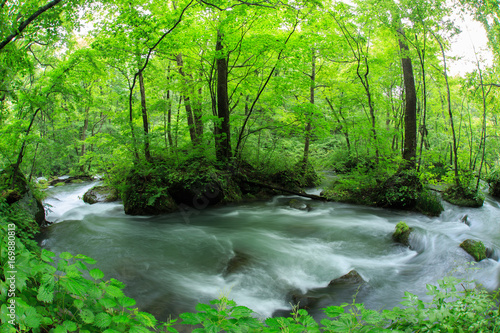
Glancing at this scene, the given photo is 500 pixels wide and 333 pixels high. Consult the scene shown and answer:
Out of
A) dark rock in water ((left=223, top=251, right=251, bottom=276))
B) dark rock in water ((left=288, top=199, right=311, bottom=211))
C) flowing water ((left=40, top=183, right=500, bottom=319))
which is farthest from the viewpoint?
dark rock in water ((left=288, top=199, right=311, bottom=211))

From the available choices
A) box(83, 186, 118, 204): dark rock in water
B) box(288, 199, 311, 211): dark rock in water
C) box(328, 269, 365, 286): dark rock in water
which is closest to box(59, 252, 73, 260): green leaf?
box(328, 269, 365, 286): dark rock in water

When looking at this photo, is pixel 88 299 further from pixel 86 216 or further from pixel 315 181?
pixel 315 181

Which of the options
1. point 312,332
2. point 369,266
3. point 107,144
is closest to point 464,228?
point 369,266

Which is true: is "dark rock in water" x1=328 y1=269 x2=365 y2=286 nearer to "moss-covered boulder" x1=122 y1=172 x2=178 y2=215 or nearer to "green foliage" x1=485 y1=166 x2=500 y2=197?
"moss-covered boulder" x1=122 y1=172 x2=178 y2=215

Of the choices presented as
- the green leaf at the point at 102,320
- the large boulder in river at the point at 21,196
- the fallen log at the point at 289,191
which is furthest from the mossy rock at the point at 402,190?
the large boulder in river at the point at 21,196

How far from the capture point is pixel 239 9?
21.8ft

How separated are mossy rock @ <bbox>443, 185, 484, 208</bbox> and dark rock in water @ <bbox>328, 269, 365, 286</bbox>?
5.88m

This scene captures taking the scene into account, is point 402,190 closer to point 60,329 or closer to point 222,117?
point 222,117

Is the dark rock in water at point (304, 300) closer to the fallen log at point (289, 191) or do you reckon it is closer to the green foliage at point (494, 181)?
the fallen log at point (289, 191)

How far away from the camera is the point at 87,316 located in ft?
5.74

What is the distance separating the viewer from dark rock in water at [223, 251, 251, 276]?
15.6 ft

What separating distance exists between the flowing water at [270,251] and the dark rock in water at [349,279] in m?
0.13

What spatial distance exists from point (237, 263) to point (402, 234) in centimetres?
386

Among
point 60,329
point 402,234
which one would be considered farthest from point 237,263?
point 402,234
